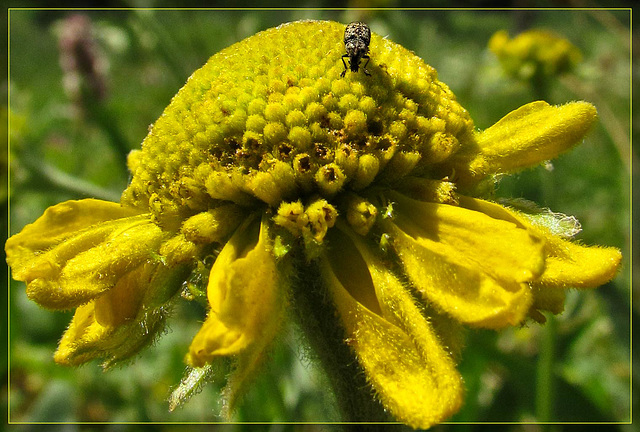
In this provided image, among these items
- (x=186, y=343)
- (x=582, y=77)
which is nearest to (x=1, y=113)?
(x=186, y=343)

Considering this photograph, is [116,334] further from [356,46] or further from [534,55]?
[534,55]

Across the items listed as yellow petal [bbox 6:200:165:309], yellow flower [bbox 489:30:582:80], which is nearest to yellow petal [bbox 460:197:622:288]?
yellow petal [bbox 6:200:165:309]

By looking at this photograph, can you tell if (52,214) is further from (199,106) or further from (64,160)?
(64,160)

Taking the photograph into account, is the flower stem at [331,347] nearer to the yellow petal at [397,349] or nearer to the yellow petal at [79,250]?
the yellow petal at [397,349]

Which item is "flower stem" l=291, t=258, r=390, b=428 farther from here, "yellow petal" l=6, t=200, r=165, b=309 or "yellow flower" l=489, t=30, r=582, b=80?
"yellow flower" l=489, t=30, r=582, b=80

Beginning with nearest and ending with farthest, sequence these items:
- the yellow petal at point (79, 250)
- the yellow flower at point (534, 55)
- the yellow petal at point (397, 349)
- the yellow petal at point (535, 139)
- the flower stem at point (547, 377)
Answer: the yellow petal at point (397, 349) → the yellow petal at point (79, 250) → the yellow petal at point (535, 139) → the flower stem at point (547, 377) → the yellow flower at point (534, 55)

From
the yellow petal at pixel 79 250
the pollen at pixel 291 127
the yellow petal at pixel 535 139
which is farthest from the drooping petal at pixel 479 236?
the yellow petal at pixel 79 250
